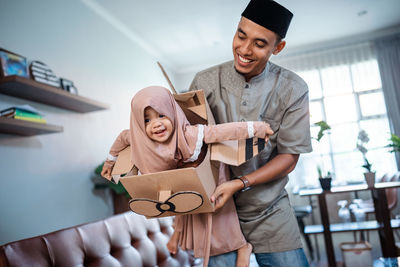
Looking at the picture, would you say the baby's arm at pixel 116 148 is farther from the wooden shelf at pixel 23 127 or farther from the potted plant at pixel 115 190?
the potted plant at pixel 115 190

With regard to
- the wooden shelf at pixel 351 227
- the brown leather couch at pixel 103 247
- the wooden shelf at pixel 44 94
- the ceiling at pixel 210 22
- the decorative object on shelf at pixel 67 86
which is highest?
the ceiling at pixel 210 22

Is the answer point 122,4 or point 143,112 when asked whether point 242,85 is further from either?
point 122,4

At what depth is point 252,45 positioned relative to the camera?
109cm

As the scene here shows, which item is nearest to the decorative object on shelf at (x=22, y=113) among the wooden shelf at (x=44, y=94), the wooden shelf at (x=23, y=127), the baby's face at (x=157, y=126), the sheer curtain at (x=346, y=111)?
the wooden shelf at (x=23, y=127)

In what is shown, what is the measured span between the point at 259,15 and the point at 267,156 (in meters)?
0.49

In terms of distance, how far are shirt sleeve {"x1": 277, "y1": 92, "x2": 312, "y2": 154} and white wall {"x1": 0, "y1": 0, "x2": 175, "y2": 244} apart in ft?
6.76

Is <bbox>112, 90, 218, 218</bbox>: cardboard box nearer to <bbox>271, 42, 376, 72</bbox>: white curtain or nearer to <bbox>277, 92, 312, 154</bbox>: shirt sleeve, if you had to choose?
<bbox>277, 92, 312, 154</bbox>: shirt sleeve

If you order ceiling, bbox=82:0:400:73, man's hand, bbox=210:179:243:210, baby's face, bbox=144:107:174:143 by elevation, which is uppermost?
ceiling, bbox=82:0:400:73

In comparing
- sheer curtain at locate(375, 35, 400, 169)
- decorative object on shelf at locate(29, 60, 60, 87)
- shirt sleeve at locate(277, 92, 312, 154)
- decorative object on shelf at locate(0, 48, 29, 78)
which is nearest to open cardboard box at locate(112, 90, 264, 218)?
shirt sleeve at locate(277, 92, 312, 154)

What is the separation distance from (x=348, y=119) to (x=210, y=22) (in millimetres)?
3093

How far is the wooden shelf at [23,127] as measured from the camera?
2.10 meters

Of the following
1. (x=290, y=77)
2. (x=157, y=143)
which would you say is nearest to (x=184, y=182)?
(x=157, y=143)

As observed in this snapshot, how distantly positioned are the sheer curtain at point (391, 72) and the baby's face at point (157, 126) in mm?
5706

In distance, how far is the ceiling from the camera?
4.08 metres
